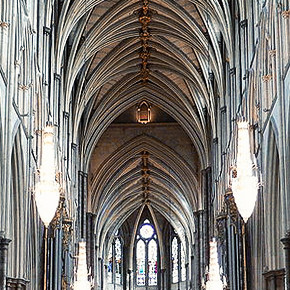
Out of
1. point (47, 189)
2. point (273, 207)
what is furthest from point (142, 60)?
point (47, 189)

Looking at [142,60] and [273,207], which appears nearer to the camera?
[273,207]

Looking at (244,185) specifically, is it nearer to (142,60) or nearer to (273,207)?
(273,207)

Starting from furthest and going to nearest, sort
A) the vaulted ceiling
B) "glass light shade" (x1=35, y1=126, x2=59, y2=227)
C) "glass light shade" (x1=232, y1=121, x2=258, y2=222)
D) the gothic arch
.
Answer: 1. the vaulted ceiling
2. the gothic arch
3. "glass light shade" (x1=35, y1=126, x2=59, y2=227)
4. "glass light shade" (x1=232, y1=121, x2=258, y2=222)

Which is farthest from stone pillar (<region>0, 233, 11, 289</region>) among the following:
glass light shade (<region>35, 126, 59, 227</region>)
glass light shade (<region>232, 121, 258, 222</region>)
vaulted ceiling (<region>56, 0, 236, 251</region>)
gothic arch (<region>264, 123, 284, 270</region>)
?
vaulted ceiling (<region>56, 0, 236, 251</region>)

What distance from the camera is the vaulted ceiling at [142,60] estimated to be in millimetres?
38844

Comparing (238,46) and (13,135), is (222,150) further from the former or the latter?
(13,135)

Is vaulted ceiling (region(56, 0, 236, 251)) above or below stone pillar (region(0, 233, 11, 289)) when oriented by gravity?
above

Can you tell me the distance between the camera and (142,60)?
1809 inches

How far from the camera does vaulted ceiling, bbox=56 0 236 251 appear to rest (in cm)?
3884

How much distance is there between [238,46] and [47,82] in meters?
7.45

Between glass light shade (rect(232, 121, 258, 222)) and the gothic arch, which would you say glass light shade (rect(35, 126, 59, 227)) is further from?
the gothic arch

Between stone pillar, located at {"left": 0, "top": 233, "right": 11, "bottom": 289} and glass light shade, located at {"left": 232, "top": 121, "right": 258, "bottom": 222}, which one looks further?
stone pillar, located at {"left": 0, "top": 233, "right": 11, "bottom": 289}

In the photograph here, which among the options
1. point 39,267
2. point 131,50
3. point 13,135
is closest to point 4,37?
point 13,135

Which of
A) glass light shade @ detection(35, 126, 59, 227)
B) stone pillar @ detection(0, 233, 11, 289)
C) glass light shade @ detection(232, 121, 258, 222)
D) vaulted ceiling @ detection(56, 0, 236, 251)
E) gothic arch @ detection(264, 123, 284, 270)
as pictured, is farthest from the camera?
vaulted ceiling @ detection(56, 0, 236, 251)
